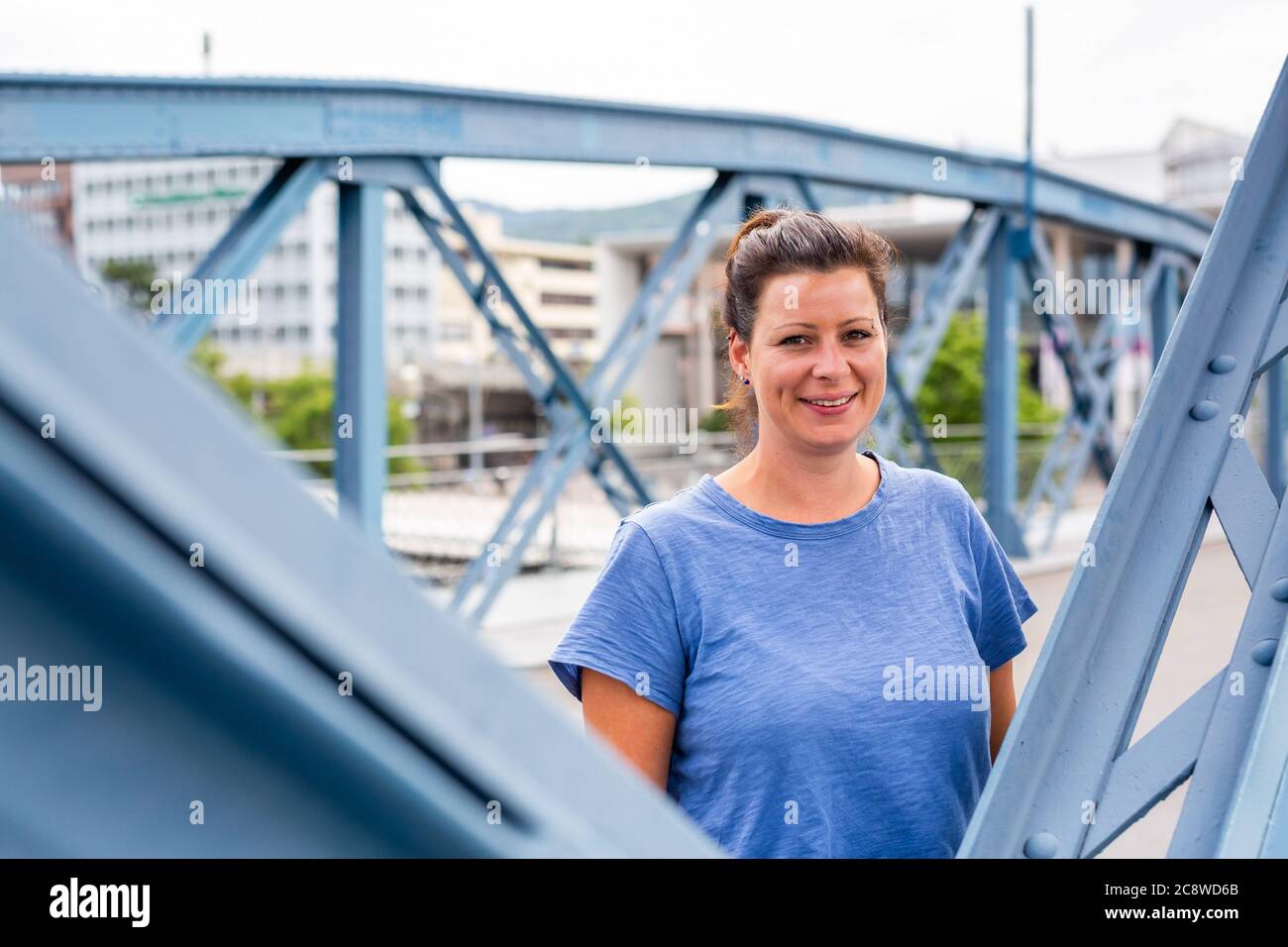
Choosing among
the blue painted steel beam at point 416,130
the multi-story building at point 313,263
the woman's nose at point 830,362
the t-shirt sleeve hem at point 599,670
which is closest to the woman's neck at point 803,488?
the woman's nose at point 830,362

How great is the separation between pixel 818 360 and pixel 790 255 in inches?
5.9

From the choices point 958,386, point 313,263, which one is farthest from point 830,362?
point 313,263

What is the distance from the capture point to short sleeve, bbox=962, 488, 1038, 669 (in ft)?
5.98

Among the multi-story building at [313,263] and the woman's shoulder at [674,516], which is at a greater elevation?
the multi-story building at [313,263]

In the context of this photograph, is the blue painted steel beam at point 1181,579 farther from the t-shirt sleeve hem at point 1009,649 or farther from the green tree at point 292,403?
the green tree at point 292,403

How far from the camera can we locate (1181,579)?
5.53 feet

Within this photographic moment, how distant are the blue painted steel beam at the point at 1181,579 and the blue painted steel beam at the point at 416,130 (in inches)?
175

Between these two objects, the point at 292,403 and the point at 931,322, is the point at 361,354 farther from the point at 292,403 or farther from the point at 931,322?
the point at 292,403

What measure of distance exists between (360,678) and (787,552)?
1.20 metres

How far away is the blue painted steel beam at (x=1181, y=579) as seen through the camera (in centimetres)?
150

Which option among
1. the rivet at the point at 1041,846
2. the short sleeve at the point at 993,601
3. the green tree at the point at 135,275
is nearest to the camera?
the rivet at the point at 1041,846

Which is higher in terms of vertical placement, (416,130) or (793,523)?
(416,130)
